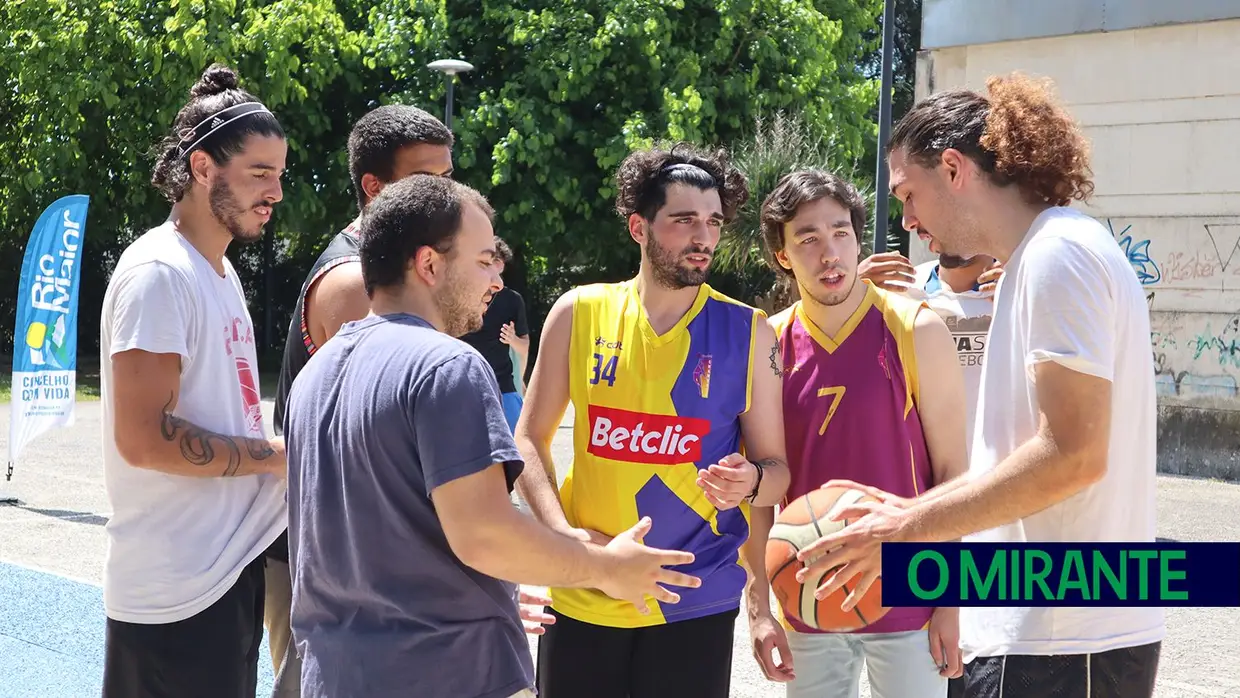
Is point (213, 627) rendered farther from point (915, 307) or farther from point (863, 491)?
point (915, 307)

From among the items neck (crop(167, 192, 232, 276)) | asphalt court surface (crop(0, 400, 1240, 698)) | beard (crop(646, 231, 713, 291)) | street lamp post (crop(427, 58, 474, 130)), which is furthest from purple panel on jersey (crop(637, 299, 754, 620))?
street lamp post (crop(427, 58, 474, 130))

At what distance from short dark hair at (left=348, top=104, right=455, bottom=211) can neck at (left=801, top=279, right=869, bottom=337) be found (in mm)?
1272

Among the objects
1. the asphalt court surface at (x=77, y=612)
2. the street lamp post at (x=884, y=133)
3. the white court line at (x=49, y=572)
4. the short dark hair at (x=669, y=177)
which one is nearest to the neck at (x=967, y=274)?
the short dark hair at (x=669, y=177)

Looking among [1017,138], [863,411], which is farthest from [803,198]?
[1017,138]

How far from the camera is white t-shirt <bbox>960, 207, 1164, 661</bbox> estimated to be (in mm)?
2607

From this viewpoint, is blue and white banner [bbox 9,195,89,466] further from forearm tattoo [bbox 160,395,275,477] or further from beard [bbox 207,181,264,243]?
forearm tattoo [bbox 160,395,275,477]

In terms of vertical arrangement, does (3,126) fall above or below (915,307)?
above

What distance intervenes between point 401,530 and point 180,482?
3.55ft

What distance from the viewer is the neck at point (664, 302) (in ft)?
12.7

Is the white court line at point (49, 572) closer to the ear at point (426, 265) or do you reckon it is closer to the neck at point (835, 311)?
the neck at point (835, 311)

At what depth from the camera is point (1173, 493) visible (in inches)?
516

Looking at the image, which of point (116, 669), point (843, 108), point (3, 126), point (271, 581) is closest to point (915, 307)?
point (271, 581)

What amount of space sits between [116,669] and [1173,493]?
12066 mm

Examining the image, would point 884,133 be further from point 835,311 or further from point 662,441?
point 662,441
